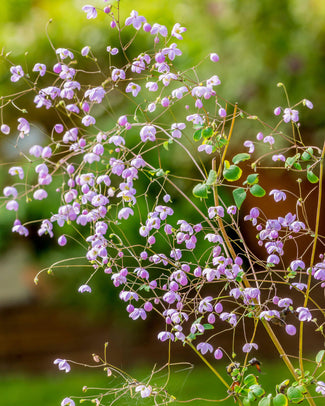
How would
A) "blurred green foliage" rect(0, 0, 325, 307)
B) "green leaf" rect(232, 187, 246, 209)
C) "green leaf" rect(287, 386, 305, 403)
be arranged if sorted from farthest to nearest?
1. "blurred green foliage" rect(0, 0, 325, 307)
2. "green leaf" rect(287, 386, 305, 403)
3. "green leaf" rect(232, 187, 246, 209)

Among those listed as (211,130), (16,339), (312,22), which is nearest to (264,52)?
(312,22)

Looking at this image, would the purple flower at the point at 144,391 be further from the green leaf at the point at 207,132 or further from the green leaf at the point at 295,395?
the green leaf at the point at 207,132

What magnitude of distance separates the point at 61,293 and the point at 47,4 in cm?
200

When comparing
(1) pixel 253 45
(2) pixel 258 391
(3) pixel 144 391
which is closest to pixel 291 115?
(2) pixel 258 391

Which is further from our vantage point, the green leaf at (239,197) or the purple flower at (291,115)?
the purple flower at (291,115)

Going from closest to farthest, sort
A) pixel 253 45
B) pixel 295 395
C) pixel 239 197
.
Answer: pixel 239 197
pixel 295 395
pixel 253 45

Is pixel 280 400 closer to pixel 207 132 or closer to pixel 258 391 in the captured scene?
pixel 258 391

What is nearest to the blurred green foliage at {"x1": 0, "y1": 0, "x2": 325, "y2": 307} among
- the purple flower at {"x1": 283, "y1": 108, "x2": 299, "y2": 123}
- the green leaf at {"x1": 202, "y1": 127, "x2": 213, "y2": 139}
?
the purple flower at {"x1": 283, "y1": 108, "x2": 299, "y2": 123}

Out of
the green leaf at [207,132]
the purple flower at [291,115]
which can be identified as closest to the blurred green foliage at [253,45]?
the purple flower at [291,115]

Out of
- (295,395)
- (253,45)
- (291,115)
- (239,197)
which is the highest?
(253,45)

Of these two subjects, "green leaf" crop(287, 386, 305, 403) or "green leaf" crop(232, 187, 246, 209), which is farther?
"green leaf" crop(287, 386, 305, 403)

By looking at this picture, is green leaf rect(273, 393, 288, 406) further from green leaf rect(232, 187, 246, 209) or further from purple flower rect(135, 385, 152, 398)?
green leaf rect(232, 187, 246, 209)

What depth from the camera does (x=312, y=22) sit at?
3154 millimetres

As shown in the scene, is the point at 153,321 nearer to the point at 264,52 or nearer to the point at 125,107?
the point at 125,107
